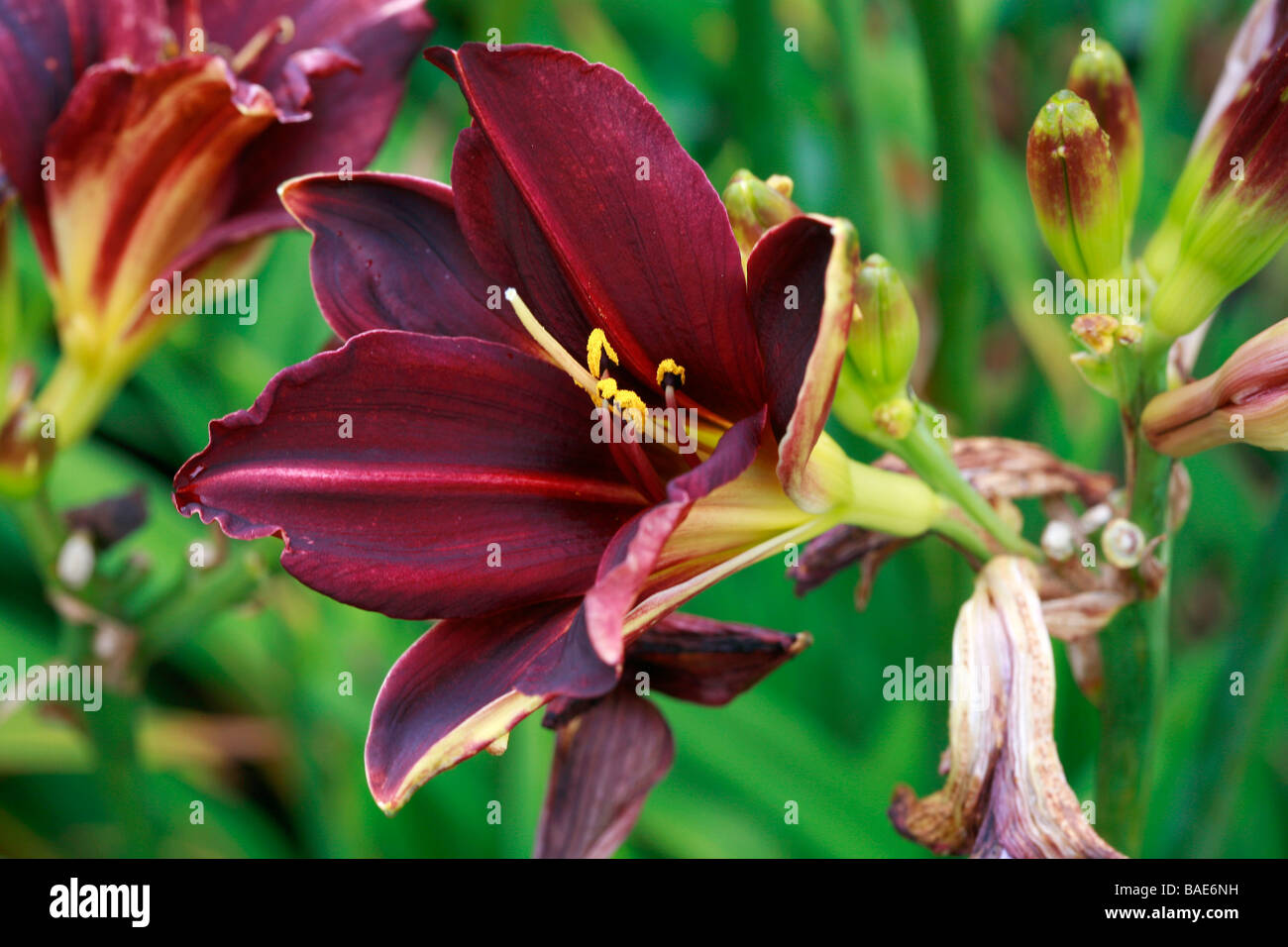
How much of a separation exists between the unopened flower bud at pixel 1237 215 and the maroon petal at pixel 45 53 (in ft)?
3.56

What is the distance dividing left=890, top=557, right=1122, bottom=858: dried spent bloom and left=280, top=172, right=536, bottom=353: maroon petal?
0.45 meters

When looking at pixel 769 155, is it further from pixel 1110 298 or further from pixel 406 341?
pixel 406 341

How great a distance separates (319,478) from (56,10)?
28.6 inches

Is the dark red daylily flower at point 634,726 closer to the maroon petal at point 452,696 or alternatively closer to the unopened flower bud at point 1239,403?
the maroon petal at point 452,696

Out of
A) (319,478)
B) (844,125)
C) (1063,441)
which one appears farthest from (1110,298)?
(1063,441)

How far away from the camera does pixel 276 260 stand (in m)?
2.45

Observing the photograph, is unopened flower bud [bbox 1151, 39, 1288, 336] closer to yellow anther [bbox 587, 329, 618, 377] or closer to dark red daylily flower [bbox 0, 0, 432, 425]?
yellow anther [bbox 587, 329, 618, 377]

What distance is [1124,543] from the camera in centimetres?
98

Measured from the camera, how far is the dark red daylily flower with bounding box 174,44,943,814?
85 centimetres

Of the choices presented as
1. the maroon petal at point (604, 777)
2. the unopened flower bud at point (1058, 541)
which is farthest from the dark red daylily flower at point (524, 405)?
the maroon petal at point (604, 777)

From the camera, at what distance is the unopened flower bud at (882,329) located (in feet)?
3.05

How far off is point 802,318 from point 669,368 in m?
0.18

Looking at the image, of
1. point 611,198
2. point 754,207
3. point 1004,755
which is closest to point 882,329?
point 754,207

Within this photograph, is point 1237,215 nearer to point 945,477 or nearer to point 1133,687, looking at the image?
point 945,477
